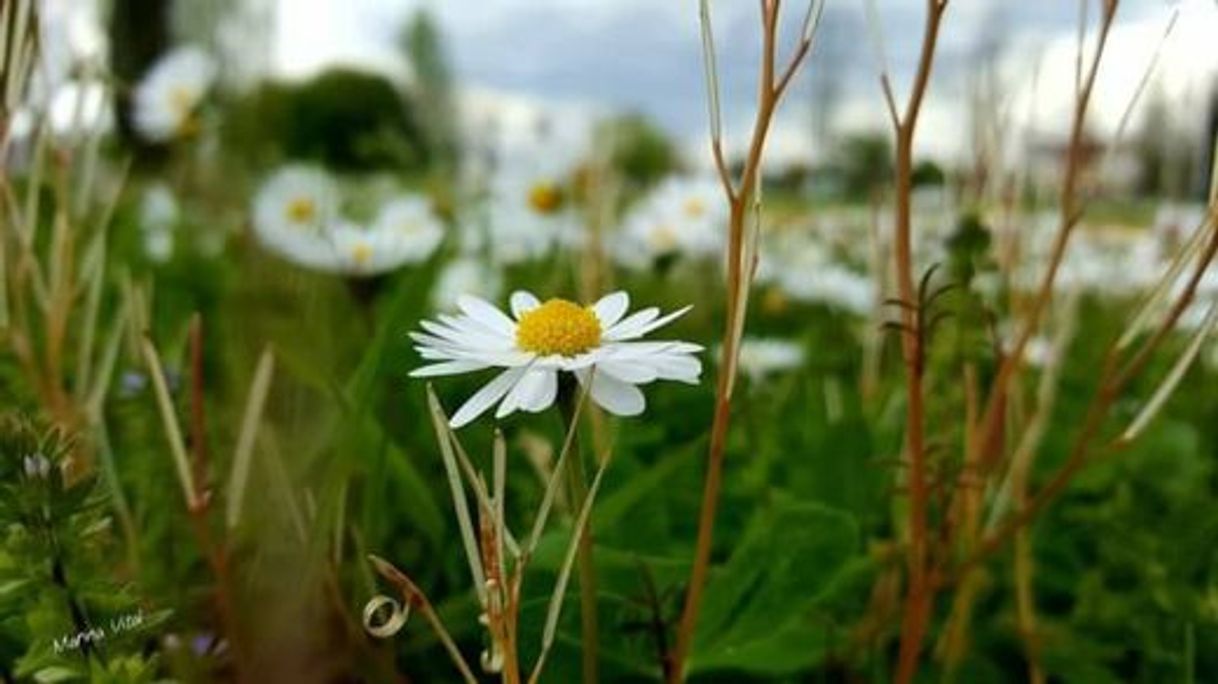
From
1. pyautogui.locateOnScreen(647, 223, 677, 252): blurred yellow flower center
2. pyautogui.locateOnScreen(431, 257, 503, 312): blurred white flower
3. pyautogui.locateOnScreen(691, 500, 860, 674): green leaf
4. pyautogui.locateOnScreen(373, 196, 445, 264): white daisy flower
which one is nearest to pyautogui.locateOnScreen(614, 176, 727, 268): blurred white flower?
pyautogui.locateOnScreen(647, 223, 677, 252): blurred yellow flower center

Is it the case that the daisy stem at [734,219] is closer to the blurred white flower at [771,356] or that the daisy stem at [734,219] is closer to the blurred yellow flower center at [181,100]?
the blurred white flower at [771,356]

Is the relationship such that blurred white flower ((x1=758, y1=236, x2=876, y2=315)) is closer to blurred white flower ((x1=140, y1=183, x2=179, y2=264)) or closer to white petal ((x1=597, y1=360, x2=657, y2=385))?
blurred white flower ((x1=140, y1=183, x2=179, y2=264))

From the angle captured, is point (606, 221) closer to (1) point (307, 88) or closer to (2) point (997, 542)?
(2) point (997, 542)

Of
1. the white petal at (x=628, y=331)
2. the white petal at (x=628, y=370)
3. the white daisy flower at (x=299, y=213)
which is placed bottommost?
the white daisy flower at (x=299, y=213)

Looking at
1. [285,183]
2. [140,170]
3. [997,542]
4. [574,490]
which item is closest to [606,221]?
[285,183]

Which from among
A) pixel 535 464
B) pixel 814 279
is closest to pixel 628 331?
pixel 535 464

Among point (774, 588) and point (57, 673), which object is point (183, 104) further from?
point (57, 673)

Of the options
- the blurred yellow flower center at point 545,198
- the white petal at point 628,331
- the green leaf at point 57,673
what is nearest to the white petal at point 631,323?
the white petal at point 628,331

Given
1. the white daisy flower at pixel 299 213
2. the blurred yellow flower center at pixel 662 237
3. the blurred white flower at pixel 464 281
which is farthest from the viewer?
the blurred yellow flower center at pixel 662 237
